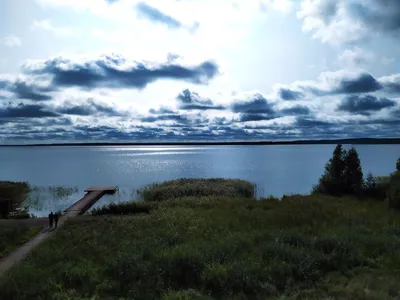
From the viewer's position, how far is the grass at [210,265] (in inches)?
443

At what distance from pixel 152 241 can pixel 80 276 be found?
480 centimetres

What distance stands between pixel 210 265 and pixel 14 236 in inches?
520

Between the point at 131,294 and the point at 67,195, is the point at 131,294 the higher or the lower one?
the higher one

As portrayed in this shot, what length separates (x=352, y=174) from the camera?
44.8 meters

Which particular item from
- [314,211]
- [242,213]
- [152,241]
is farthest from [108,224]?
[314,211]

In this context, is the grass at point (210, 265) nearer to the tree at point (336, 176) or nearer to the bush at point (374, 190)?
the bush at point (374, 190)

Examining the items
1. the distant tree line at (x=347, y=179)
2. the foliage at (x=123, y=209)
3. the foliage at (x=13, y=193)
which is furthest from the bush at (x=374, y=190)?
the foliage at (x=13, y=193)

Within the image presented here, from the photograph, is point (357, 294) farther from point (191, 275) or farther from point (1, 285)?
point (1, 285)

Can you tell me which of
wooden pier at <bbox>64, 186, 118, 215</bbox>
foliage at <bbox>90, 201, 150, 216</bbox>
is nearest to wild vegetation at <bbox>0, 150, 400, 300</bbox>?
foliage at <bbox>90, 201, 150, 216</bbox>

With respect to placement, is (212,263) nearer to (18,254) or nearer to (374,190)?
(18,254)

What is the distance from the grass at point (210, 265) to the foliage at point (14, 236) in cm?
197

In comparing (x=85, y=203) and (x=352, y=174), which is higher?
(x=352, y=174)

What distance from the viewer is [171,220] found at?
78.3ft

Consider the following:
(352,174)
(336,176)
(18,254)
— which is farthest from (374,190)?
(18,254)
